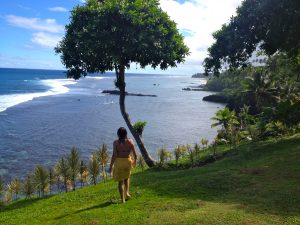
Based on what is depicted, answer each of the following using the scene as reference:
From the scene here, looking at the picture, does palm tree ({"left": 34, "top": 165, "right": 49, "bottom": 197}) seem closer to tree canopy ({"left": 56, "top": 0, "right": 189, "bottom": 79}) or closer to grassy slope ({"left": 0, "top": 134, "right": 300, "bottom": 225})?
grassy slope ({"left": 0, "top": 134, "right": 300, "bottom": 225})

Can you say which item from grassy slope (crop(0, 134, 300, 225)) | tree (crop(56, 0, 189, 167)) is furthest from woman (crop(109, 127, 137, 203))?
tree (crop(56, 0, 189, 167))

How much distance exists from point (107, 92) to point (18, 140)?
77.2m

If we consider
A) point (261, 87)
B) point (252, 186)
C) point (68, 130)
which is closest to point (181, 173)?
point (252, 186)

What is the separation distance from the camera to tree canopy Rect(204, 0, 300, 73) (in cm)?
1756

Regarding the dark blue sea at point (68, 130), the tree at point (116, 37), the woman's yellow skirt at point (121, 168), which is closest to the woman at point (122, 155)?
the woman's yellow skirt at point (121, 168)

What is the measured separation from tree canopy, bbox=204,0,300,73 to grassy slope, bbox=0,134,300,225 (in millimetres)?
6148

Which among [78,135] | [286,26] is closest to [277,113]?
[286,26]

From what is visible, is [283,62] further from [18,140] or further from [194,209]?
[18,140]

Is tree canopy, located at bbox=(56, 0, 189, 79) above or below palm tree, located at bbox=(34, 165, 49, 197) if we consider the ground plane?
above

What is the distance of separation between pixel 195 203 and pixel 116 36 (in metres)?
10.6

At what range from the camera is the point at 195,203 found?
10773 millimetres

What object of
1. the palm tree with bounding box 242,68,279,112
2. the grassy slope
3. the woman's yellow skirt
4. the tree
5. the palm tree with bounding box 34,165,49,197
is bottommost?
the palm tree with bounding box 34,165,49,197

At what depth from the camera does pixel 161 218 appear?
31.2ft

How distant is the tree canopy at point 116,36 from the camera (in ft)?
59.1
